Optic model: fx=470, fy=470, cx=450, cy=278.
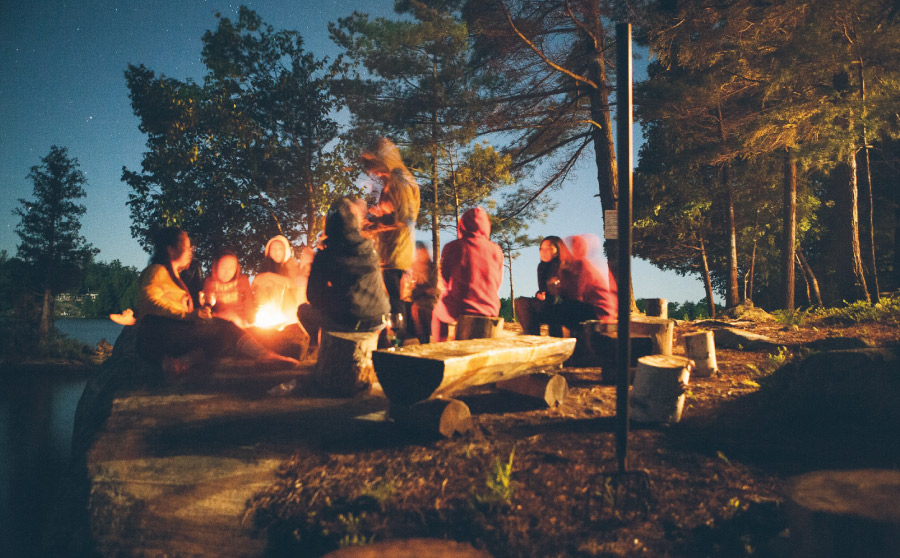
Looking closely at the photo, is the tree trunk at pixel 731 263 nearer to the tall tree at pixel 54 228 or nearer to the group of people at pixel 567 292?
the group of people at pixel 567 292

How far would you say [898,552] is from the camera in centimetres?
183

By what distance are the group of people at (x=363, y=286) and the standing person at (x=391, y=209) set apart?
1 cm

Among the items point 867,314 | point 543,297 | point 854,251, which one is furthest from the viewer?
point 854,251

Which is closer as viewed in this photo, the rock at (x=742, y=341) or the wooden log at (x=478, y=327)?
the wooden log at (x=478, y=327)

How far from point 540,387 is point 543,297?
8.43ft

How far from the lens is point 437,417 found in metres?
3.53

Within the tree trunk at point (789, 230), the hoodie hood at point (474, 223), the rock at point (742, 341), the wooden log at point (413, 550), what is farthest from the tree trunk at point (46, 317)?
the tree trunk at point (789, 230)

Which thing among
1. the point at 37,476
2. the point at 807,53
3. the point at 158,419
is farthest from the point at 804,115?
the point at 37,476

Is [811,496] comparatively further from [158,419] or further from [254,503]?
[158,419]

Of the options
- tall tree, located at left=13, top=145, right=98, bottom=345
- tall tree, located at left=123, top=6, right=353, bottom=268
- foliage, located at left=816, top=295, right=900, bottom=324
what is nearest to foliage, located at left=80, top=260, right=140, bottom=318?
tall tree, located at left=13, top=145, right=98, bottom=345

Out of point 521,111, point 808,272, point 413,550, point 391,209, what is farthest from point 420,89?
point 808,272

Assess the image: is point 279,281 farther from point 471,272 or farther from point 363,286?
point 471,272

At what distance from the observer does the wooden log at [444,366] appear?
3352 millimetres

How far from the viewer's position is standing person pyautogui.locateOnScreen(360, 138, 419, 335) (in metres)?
6.13
